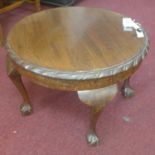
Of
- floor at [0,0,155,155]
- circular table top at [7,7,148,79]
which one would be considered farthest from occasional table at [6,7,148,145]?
floor at [0,0,155,155]

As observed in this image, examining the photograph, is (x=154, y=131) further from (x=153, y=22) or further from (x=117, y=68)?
(x=153, y=22)

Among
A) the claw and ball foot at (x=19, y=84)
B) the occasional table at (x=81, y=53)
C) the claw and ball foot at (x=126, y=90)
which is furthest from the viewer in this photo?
the claw and ball foot at (x=126, y=90)

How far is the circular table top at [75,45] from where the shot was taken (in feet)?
3.95

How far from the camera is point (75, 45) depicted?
135 centimetres

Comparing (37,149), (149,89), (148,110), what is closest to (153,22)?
(149,89)

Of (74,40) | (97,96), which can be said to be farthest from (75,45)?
(97,96)

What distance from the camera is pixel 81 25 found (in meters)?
1.52

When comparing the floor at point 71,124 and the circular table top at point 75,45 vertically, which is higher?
the circular table top at point 75,45

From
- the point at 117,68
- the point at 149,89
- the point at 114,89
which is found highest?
the point at 117,68

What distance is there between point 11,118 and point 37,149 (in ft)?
0.99

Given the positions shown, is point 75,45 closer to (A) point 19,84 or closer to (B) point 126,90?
(A) point 19,84

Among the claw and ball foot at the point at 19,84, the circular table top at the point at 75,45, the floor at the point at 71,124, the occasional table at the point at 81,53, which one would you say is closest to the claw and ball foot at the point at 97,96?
the occasional table at the point at 81,53

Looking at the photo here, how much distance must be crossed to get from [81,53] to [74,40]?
0.13 meters

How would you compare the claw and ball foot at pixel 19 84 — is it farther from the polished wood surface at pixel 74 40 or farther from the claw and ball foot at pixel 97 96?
the claw and ball foot at pixel 97 96
